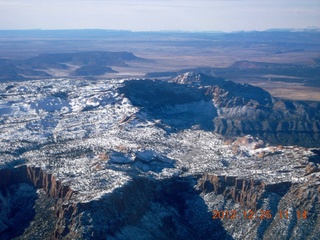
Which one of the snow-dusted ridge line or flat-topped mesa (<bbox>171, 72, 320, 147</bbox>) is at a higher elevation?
the snow-dusted ridge line

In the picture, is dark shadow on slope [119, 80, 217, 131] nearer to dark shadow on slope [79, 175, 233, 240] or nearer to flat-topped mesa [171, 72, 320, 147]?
flat-topped mesa [171, 72, 320, 147]

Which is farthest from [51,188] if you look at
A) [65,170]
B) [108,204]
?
[108,204]

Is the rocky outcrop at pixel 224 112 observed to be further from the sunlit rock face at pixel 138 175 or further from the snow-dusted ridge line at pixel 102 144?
the snow-dusted ridge line at pixel 102 144

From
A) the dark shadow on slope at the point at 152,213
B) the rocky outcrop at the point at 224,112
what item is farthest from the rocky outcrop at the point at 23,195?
the rocky outcrop at the point at 224,112

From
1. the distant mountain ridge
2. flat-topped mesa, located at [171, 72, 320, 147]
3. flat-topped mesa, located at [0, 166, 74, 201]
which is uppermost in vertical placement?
flat-topped mesa, located at [0, 166, 74, 201]

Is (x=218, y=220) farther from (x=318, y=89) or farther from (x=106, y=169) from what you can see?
(x=318, y=89)
